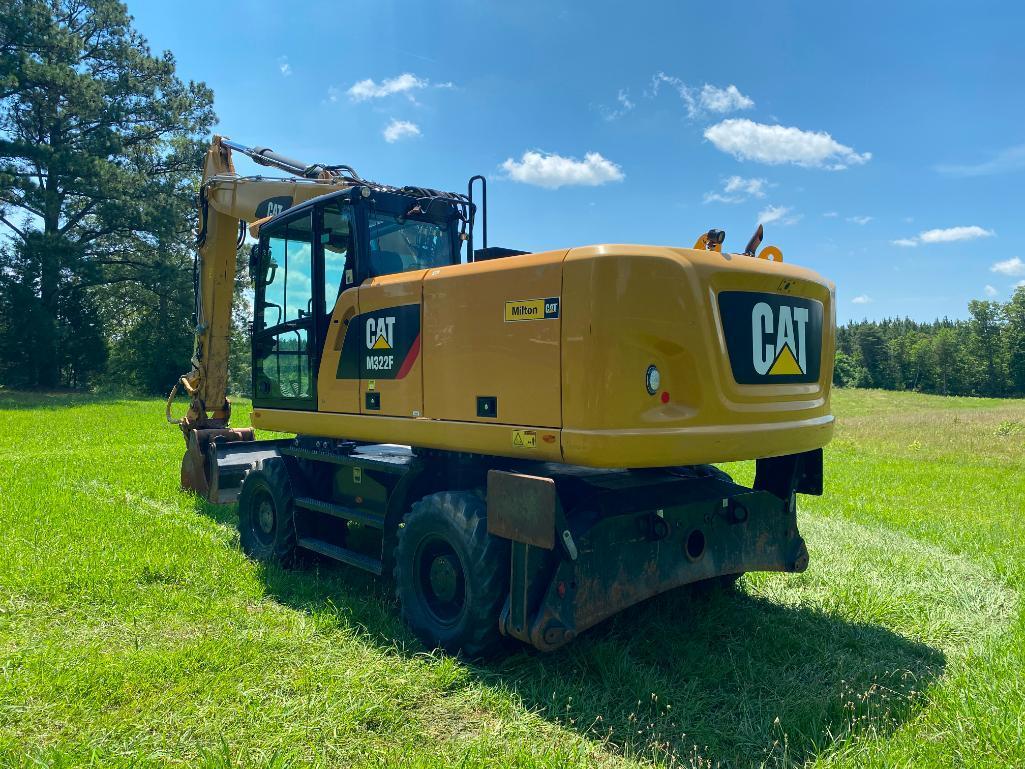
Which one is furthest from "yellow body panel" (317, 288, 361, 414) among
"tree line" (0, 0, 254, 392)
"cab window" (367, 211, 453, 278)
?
"tree line" (0, 0, 254, 392)

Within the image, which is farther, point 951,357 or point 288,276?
point 951,357

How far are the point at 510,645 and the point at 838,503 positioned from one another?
6.39m

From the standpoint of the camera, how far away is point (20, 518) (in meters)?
7.32

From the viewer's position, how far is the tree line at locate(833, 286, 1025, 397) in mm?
80500

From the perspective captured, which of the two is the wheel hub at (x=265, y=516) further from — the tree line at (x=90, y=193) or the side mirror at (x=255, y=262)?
the tree line at (x=90, y=193)

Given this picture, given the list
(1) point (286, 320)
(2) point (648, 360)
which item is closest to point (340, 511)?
(1) point (286, 320)

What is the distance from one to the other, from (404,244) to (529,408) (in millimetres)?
2316

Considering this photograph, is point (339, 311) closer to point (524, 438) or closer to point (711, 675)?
point (524, 438)

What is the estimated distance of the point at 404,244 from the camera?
5.62 m

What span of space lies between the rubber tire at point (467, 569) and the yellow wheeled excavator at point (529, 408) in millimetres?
14

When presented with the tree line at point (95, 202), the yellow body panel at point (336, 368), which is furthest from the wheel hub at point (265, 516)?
the tree line at point (95, 202)

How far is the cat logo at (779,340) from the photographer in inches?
161

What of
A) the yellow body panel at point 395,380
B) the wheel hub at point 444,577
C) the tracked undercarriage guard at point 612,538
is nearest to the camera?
the tracked undercarriage guard at point 612,538

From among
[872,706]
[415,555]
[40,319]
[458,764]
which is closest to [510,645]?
[415,555]
